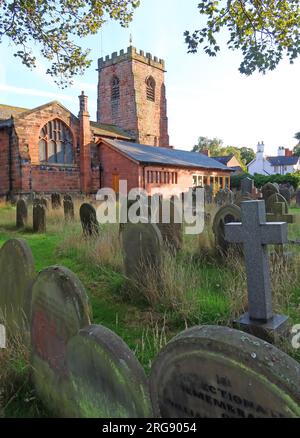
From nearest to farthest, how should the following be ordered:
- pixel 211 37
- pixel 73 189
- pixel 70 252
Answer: pixel 211 37
pixel 70 252
pixel 73 189

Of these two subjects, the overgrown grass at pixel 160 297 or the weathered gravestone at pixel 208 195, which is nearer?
the overgrown grass at pixel 160 297

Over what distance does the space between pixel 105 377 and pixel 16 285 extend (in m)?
1.97

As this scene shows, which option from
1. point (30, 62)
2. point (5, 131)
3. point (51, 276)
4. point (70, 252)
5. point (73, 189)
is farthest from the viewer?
point (73, 189)

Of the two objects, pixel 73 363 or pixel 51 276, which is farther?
pixel 51 276

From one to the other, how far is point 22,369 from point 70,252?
4927mm

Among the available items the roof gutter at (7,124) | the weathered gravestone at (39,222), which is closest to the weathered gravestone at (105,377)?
the weathered gravestone at (39,222)

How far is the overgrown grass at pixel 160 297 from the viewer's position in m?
3.15

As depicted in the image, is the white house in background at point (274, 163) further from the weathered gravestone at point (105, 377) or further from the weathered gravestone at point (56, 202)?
the weathered gravestone at point (105, 377)

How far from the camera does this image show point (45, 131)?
2591cm

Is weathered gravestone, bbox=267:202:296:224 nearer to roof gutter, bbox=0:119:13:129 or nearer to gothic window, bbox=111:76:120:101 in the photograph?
roof gutter, bbox=0:119:13:129

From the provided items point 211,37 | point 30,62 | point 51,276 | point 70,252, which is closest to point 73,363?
point 51,276

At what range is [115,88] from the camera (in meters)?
41.1
